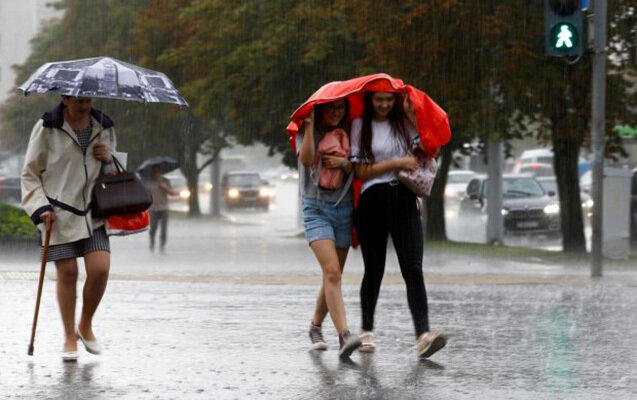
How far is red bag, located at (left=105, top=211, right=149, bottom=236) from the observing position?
8.77 metres

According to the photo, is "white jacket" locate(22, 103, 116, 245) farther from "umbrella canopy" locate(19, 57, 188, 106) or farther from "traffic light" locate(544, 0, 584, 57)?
"traffic light" locate(544, 0, 584, 57)

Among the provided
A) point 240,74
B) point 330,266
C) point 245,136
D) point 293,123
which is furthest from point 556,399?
point 245,136

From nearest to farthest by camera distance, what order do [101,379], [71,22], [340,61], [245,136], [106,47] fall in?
[101,379], [340,61], [245,136], [106,47], [71,22]

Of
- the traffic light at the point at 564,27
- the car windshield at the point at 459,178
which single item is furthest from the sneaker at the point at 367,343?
the car windshield at the point at 459,178

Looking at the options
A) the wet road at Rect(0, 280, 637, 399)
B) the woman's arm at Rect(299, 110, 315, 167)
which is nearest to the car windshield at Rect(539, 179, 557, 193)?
the wet road at Rect(0, 280, 637, 399)

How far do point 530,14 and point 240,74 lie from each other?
10316 millimetres

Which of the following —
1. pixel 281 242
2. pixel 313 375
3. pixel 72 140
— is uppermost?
pixel 72 140

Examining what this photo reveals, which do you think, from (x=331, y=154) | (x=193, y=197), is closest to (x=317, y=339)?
(x=331, y=154)

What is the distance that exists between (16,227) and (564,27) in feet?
30.7

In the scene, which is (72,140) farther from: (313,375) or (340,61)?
(340,61)

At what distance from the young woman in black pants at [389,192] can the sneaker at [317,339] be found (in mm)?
662

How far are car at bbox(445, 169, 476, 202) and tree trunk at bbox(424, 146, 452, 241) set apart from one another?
27.8 m

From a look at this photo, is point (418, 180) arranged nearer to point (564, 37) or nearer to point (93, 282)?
point (93, 282)

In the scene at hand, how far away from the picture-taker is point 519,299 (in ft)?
44.3
